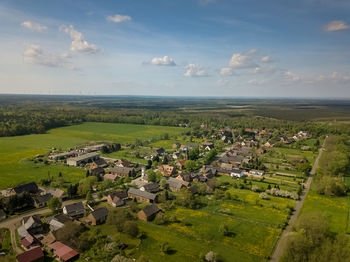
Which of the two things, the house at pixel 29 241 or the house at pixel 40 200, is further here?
the house at pixel 40 200

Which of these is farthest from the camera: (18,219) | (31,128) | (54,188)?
(31,128)

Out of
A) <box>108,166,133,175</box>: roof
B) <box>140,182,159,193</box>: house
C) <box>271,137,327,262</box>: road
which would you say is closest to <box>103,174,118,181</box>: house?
<box>108,166,133,175</box>: roof

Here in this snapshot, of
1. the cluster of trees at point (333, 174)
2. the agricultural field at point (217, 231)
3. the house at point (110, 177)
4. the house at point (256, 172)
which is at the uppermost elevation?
the cluster of trees at point (333, 174)

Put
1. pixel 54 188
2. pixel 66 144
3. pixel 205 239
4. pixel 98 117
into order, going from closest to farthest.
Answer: pixel 205 239 < pixel 54 188 < pixel 66 144 < pixel 98 117

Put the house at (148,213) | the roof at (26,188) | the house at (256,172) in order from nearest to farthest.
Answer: the house at (148,213)
the roof at (26,188)
the house at (256,172)

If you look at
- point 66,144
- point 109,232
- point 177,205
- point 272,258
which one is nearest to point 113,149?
point 66,144

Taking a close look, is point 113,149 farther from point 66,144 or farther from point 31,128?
point 31,128

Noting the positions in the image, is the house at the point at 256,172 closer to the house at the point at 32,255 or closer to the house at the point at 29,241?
the house at the point at 29,241

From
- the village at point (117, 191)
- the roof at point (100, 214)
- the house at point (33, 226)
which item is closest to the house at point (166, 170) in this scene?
the village at point (117, 191)
